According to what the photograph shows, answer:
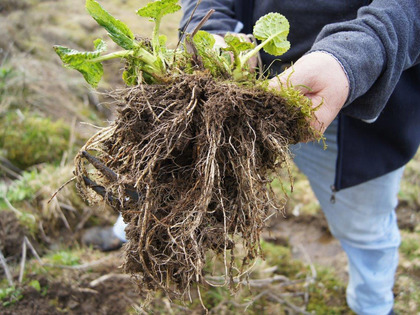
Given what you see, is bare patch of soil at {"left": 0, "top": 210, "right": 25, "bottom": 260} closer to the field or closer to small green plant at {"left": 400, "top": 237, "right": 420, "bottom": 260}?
the field

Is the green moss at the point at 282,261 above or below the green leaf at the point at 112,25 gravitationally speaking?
below

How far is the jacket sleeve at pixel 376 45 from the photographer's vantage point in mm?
1292

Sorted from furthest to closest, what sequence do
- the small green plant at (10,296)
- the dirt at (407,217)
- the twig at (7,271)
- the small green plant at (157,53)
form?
the dirt at (407,217)
the twig at (7,271)
the small green plant at (10,296)
the small green plant at (157,53)

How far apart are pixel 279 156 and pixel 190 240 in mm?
426

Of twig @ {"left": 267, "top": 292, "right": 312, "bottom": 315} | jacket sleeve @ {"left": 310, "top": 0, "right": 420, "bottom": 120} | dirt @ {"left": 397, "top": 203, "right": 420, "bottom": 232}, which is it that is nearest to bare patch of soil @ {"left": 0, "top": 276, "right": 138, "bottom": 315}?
twig @ {"left": 267, "top": 292, "right": 312, "bottom": 315}

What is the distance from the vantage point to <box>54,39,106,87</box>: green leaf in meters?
1.29

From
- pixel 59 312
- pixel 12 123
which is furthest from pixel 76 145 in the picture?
pixel 59 312

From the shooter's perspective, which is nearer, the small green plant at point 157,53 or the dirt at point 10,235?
the small green plant at point 157,53

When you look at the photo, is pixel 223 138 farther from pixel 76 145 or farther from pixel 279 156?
pixel 76 145

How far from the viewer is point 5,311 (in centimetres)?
190

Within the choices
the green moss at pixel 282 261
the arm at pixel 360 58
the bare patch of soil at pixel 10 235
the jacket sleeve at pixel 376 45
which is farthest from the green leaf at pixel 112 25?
the green moss at pixel 282 261

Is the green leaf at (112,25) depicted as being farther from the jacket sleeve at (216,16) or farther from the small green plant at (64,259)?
the small green plant at (64,259)

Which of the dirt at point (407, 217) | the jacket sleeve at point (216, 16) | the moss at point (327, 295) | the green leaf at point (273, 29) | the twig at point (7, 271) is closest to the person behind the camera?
the green leaf at point (273, 29)

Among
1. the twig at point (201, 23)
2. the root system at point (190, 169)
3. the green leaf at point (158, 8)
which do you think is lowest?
the root system at point (190, 169)
